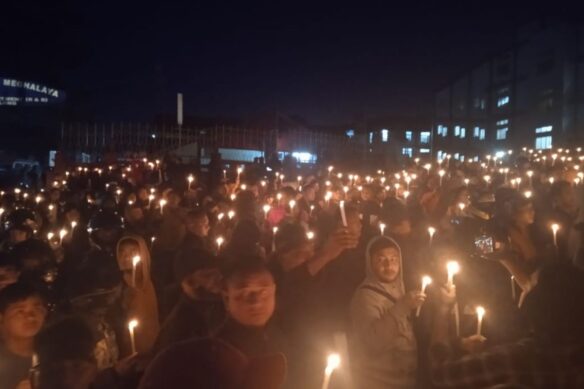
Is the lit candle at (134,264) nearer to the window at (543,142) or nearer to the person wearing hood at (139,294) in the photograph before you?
the person wearing hood at (139,294)

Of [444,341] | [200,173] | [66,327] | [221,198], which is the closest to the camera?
[66,327]

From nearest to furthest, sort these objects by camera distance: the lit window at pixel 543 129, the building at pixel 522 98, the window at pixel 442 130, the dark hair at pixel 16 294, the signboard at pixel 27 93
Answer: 1. the dark hair at pixel 16 294
2. the signboard at pixel 27 93
3. the building at pixel 522 98
4. the lit window at pixel 543 129
5. the window at pixel 442 130

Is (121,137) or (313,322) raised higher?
(121,137)

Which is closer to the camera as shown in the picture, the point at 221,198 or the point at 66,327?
the point at 66,327

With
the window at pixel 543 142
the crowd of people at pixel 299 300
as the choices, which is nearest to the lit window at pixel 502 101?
the window at pixel 543 142

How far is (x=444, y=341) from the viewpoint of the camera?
4.07m

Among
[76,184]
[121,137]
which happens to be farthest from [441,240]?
[121,137]

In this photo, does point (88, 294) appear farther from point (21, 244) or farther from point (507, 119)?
point (507, 119)

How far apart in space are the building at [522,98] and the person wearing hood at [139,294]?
32.5 meters

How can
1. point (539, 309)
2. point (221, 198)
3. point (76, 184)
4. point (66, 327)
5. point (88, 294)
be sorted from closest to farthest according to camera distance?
point (66, 327), point (539, 309), point (88, 294), point (221, 198), point (76, 184)

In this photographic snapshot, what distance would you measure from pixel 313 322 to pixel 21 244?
356 cm

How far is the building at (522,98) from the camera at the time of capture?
42.7 metres

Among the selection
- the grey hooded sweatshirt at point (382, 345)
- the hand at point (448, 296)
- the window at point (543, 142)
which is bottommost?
the grey hooded sweatshirt at point (382, 345)

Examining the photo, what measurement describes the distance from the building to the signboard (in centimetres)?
2366
